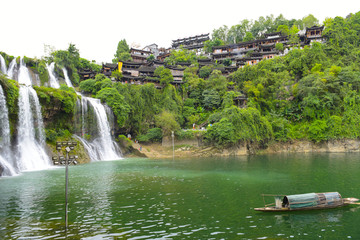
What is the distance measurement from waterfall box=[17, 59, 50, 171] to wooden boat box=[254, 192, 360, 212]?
27.6m

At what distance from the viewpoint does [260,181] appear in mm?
19047

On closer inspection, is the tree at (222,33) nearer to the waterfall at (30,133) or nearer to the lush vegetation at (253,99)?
the lush vegetation at (253,99)

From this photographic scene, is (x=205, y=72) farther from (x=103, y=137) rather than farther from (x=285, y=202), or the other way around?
(x=285, y=202)

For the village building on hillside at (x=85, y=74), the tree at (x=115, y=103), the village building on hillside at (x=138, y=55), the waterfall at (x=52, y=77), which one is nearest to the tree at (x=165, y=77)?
the tree at (x=115, y=103)

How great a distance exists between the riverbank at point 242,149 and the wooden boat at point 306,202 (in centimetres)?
3205

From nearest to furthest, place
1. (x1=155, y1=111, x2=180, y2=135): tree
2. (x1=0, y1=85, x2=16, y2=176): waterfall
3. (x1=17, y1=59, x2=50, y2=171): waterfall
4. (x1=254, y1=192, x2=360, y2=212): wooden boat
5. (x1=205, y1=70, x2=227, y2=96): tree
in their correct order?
(x1=254, y1=192, x2=360, y2=212): wooden boat, (x1=0, y1=85, x2=16, y2=176): waterfall, (x1=17, y1=59, x2=50, y2=171): waterfall, (x1=155, y1=111, x2=180, y2=135): tree, (x1=205, y1=70, x2=227, y2=96): tree

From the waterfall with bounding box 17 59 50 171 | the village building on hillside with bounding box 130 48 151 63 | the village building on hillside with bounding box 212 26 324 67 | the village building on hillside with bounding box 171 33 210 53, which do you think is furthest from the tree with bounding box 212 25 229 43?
the waterfall with bounding box 17 59 50 171

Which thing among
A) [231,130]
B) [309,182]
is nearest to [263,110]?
[231,130]

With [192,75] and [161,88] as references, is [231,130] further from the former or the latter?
[192,75]

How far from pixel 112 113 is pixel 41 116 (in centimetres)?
1325

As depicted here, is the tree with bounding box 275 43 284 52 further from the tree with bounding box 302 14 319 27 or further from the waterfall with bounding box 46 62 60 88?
the waterfall with bounding box 46 62 60 88

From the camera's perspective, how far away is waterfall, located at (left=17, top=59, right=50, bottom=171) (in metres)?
28.8

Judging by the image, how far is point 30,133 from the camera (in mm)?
31719

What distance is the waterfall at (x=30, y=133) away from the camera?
94.5ft
